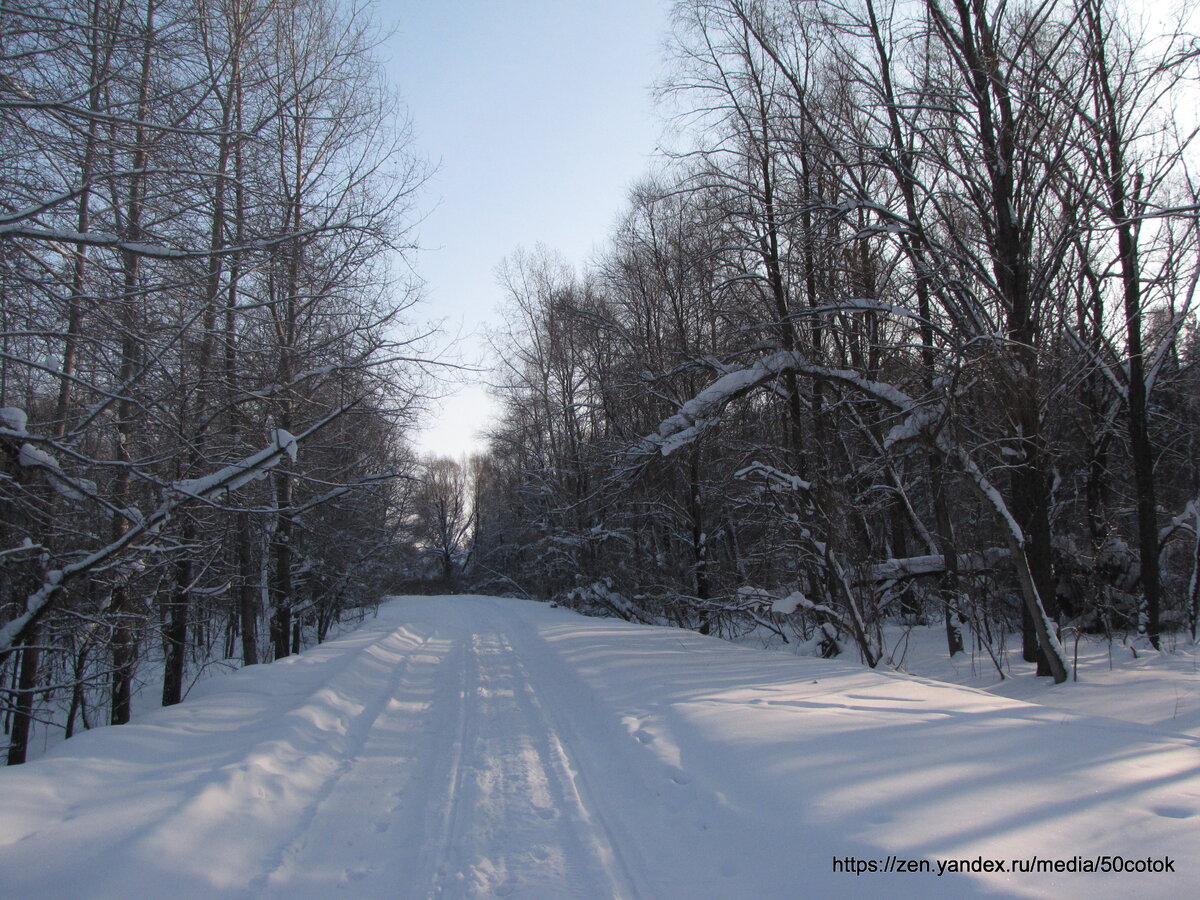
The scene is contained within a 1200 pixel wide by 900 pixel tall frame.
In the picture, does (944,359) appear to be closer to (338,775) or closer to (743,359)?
(743,359)

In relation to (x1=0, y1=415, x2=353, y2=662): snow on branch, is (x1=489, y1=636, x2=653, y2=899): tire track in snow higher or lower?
lower

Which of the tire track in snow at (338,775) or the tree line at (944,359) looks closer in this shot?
the tire track in snow at (338,775)

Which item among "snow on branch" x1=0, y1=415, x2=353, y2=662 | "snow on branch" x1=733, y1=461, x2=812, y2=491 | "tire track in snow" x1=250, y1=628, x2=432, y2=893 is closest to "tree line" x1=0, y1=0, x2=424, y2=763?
"snow on branch" x1=0, y1=415, x2=353, y2=662

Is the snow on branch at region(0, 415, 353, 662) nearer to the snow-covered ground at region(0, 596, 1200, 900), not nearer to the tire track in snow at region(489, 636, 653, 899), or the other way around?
the snow-covered ground at region(0, 596, 1200, 900)

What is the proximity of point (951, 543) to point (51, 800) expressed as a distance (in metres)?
11.2

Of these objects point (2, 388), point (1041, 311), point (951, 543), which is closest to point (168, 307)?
point (2, 388)

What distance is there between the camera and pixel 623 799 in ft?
16.2

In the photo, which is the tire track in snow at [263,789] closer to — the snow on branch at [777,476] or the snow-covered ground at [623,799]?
the snow-covered ground at [623,799]

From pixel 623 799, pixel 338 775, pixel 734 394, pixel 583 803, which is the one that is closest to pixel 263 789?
pixel 338 775

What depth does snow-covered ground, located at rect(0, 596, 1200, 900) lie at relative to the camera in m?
3.48

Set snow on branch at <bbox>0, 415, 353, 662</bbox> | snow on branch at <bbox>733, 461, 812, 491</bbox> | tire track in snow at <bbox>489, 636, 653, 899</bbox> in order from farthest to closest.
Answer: snow on branch at <bbox>733, 461, 812, 491</bbox> → snow on branch at <bbox>0, 415, 353, 662</bbox> → tire track in snow at <bbox>489, 636, 653, 899</bbox>

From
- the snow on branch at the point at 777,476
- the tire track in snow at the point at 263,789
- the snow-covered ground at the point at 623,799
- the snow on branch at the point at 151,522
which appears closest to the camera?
the snow-covered ground at the point at 623,799

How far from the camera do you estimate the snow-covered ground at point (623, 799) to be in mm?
3482

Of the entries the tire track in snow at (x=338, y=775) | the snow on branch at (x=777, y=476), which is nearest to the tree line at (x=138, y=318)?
the tire track in snow at (x=338, y=775)
